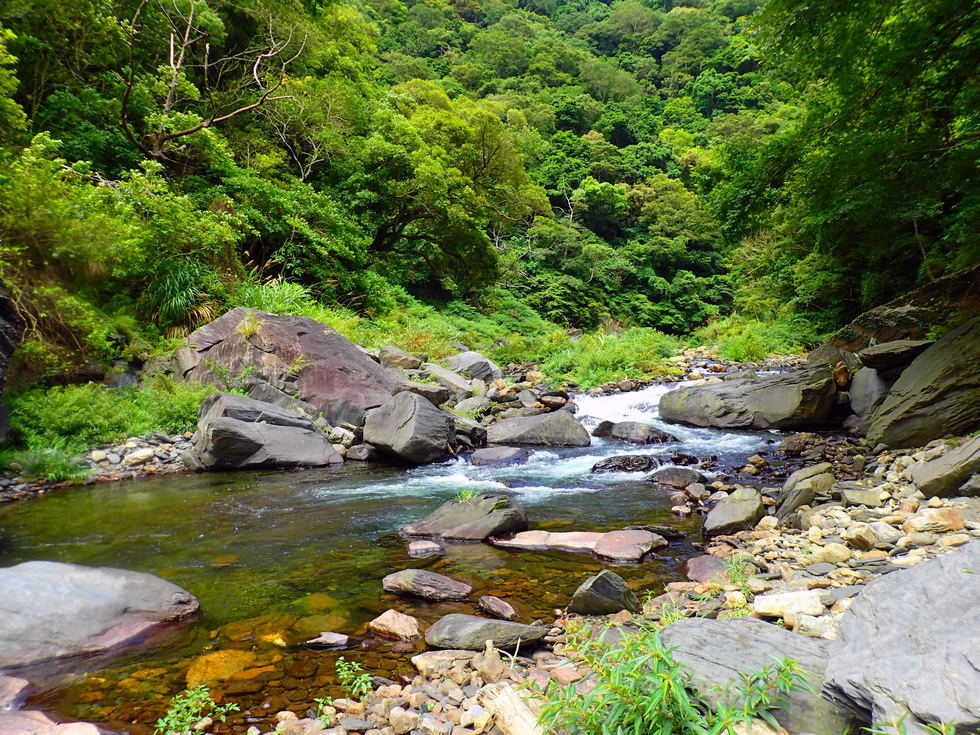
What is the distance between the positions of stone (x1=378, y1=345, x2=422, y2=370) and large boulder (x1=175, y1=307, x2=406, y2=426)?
1.76 meters

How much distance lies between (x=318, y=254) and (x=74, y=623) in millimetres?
14062

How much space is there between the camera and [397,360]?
1245 cm

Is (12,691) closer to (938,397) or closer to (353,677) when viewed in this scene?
(353,677)

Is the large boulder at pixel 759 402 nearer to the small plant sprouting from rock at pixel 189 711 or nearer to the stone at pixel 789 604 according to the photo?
the stone at pixel 789 604

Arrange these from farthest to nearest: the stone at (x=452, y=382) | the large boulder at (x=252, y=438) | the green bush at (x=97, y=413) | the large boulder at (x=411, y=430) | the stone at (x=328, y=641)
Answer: the stone at (x=452, y=382), the large boulder at (x=411, y=430), the large boulder at (x=252, y=438), the green bush at (x=97, y=413), the stone at (x=328, y=641)

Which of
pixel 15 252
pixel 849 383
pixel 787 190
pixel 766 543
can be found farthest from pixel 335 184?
pixel 766 543

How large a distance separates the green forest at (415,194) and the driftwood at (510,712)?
24.6 feet

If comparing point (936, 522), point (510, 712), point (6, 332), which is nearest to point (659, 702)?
point (510, 712)

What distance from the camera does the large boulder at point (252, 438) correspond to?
794 cm

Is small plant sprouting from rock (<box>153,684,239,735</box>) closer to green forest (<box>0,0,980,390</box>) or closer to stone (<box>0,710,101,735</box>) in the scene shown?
stone (<box>0,710,101,735</box>)

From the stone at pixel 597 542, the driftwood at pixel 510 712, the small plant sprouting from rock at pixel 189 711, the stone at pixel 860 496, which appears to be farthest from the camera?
the stone at pixel 597 542

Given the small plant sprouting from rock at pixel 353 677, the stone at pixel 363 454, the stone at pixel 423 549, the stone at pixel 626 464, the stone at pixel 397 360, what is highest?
the stone at pixel 397 360

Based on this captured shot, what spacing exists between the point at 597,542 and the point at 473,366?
10072 mm

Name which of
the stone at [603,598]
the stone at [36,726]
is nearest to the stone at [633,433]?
the stone at [603,598]
